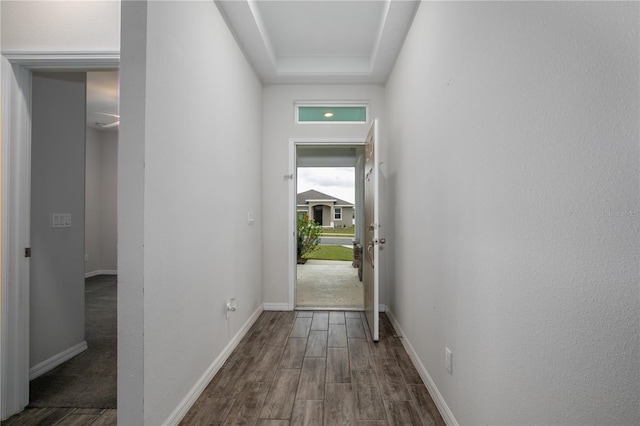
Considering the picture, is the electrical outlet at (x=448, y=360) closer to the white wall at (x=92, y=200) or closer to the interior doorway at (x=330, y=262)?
the interior doorway at (x=330, y=262)

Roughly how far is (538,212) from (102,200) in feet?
23.2

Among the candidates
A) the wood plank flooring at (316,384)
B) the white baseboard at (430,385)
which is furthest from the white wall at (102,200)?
the white baseboard at (430,385)

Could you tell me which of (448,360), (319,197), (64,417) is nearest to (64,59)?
(64,417)

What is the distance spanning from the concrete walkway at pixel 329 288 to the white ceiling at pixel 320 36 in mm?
2830

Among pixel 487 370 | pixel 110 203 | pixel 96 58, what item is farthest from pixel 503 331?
pixel 110 203

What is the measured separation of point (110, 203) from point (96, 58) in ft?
16.3

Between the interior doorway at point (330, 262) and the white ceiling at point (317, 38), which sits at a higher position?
the white ceiling at point (317, 38)

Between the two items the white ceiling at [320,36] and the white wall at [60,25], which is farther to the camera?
the white ceiling at [320,36]

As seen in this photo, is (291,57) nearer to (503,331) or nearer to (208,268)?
(208,268)

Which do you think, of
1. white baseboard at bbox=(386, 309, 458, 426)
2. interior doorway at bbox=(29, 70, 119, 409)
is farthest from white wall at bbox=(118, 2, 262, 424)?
white baseboard at bbox=(386, 309, 458, 426)

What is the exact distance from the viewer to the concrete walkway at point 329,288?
4039 millimetres

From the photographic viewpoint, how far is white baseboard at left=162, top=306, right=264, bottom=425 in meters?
1.66

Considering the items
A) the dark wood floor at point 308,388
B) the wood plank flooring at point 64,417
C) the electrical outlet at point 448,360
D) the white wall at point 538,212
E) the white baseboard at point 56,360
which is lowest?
the wood plank flooring at point 64,417

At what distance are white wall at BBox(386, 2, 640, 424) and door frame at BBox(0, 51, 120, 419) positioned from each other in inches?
83.5
